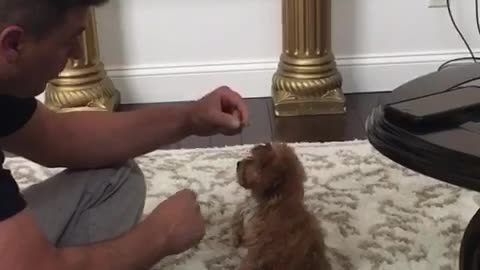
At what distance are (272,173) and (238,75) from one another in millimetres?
1228

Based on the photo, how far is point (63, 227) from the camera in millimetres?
→ 1322

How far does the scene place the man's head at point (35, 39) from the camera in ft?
3.23

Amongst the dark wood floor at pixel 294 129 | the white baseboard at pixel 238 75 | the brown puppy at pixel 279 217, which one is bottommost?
the dark wood floor at pixel 294 129

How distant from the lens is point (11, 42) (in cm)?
100

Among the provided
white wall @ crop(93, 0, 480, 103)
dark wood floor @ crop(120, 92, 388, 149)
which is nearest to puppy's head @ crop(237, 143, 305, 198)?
dark wood floor @ crop(120, 92, 388, 149)

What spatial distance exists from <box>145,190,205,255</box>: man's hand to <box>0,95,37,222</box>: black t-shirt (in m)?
0.21

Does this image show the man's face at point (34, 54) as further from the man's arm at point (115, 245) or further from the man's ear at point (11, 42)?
the man's arm at point (115, 245)

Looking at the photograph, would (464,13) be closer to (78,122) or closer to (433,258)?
(433,258)

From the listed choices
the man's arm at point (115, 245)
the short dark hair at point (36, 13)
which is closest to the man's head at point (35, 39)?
the short dark hair at point (36, 13)

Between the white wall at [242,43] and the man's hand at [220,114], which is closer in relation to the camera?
the man's hand at [220,114]

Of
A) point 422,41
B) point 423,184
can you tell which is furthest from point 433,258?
point 422,41

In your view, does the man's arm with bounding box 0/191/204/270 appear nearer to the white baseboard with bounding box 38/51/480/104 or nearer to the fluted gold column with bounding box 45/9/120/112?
the fluted gold column with bounding box 45/9/120/112

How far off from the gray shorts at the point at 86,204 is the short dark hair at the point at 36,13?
15.4 inches

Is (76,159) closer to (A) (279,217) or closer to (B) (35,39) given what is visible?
(A) (279,217)
